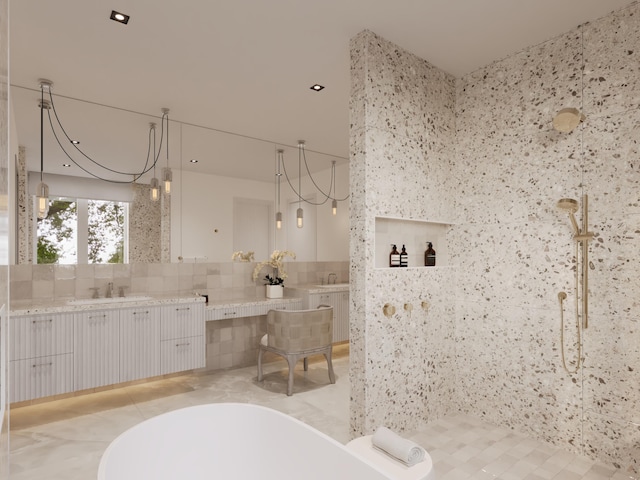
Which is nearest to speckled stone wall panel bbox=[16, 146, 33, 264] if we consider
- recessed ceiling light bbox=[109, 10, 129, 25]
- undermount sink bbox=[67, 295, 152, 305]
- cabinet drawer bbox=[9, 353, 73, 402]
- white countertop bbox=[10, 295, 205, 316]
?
white countertop bbox=[10, 295, 205, 316]

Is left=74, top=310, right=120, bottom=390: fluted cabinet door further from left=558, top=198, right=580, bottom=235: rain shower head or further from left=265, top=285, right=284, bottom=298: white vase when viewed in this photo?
left=558, top=198, right=580, bottom=235: rain shower head

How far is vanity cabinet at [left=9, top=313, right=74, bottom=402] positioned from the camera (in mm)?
2846

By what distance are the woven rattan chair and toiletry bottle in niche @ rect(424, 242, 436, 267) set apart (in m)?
1.18

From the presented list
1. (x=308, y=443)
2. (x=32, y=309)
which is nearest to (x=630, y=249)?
(x=308, y=443)

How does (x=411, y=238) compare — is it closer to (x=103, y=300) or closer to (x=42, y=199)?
(x=103, y=300)

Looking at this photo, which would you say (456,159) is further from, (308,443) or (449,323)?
(308,443)

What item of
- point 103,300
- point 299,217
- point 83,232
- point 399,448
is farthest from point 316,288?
point 399,448

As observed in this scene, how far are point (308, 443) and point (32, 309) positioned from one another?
247 centimetres

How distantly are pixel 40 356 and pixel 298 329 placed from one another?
2.04 meters

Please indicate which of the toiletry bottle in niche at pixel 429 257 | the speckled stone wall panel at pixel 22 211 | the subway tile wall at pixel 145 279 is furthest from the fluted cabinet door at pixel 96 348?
the toiletry bottle in niche at pixel 429 257

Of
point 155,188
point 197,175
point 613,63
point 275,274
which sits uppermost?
point 613,63

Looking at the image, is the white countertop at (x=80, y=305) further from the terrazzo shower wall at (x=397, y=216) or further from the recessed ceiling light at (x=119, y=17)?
the recessed ceiling light at (x=119, y=17)

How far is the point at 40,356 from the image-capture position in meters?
2.93

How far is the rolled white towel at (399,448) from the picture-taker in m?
1.74
